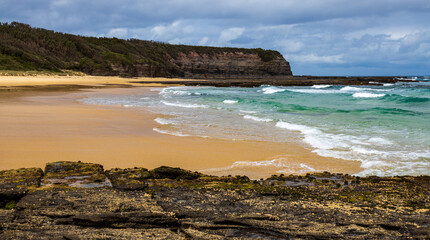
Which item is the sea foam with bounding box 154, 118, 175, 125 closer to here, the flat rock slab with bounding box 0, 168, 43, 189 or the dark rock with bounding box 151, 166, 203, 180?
the dark rock with bounding box 151, 166, 203, 180

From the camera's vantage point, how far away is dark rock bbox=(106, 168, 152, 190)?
412 centimetres

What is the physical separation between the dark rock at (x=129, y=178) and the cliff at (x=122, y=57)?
1757 inches

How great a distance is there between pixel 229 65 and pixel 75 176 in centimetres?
9095

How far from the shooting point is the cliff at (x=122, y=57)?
51656 mm

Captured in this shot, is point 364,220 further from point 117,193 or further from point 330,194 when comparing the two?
point 117,193

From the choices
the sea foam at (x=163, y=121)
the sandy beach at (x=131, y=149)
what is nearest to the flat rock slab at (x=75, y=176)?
the sandy beach at (x=131, y=149)

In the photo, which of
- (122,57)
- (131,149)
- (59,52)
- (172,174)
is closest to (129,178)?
(172,174)

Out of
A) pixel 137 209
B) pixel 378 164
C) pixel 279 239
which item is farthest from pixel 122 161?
pixel 378 164

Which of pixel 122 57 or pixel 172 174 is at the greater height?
pixel 122 57

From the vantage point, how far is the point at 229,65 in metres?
94.1

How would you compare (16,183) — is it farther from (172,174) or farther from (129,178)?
(172,174)

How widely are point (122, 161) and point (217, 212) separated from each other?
3.59 metres

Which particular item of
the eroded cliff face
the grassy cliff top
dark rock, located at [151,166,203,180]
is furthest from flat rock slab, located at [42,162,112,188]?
the eroded cliff face

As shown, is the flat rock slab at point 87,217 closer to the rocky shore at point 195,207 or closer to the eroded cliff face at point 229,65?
the rocky shore at point 195,207
